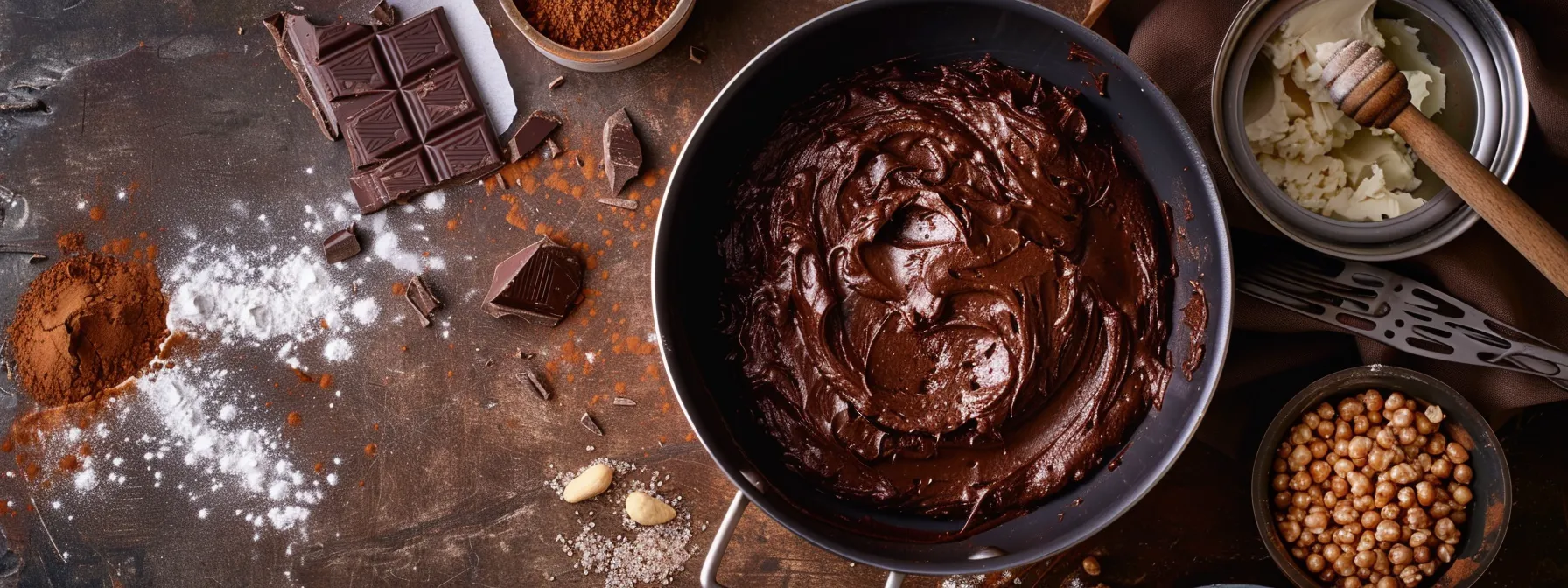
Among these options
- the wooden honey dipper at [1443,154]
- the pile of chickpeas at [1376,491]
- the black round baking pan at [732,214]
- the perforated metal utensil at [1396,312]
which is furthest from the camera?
the pile of chickpeas at [1376,491]

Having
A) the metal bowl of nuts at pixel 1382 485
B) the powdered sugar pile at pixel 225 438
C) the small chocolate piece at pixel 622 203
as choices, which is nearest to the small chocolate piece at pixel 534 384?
the small chocolate piece at pixel 622 203

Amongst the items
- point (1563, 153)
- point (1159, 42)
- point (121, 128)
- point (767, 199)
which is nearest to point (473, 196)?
point (767, 199)

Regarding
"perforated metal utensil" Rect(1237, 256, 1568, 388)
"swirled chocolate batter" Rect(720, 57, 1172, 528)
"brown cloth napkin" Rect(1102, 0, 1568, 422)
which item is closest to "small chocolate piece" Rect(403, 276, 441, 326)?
"swirled chocolate batter" Rect(720, 57, 1172, 528)

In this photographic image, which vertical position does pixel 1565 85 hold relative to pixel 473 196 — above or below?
above

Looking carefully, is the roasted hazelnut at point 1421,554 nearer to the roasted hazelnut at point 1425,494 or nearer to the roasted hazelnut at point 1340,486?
the roasted hazelnut at point 1425,494

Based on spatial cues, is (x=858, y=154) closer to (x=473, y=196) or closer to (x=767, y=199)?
(x=767, y=199)

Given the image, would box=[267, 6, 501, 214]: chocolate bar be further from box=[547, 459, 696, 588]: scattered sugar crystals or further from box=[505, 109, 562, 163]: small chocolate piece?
box=[547, 459, 696, 588]: scattered sugar crystals
